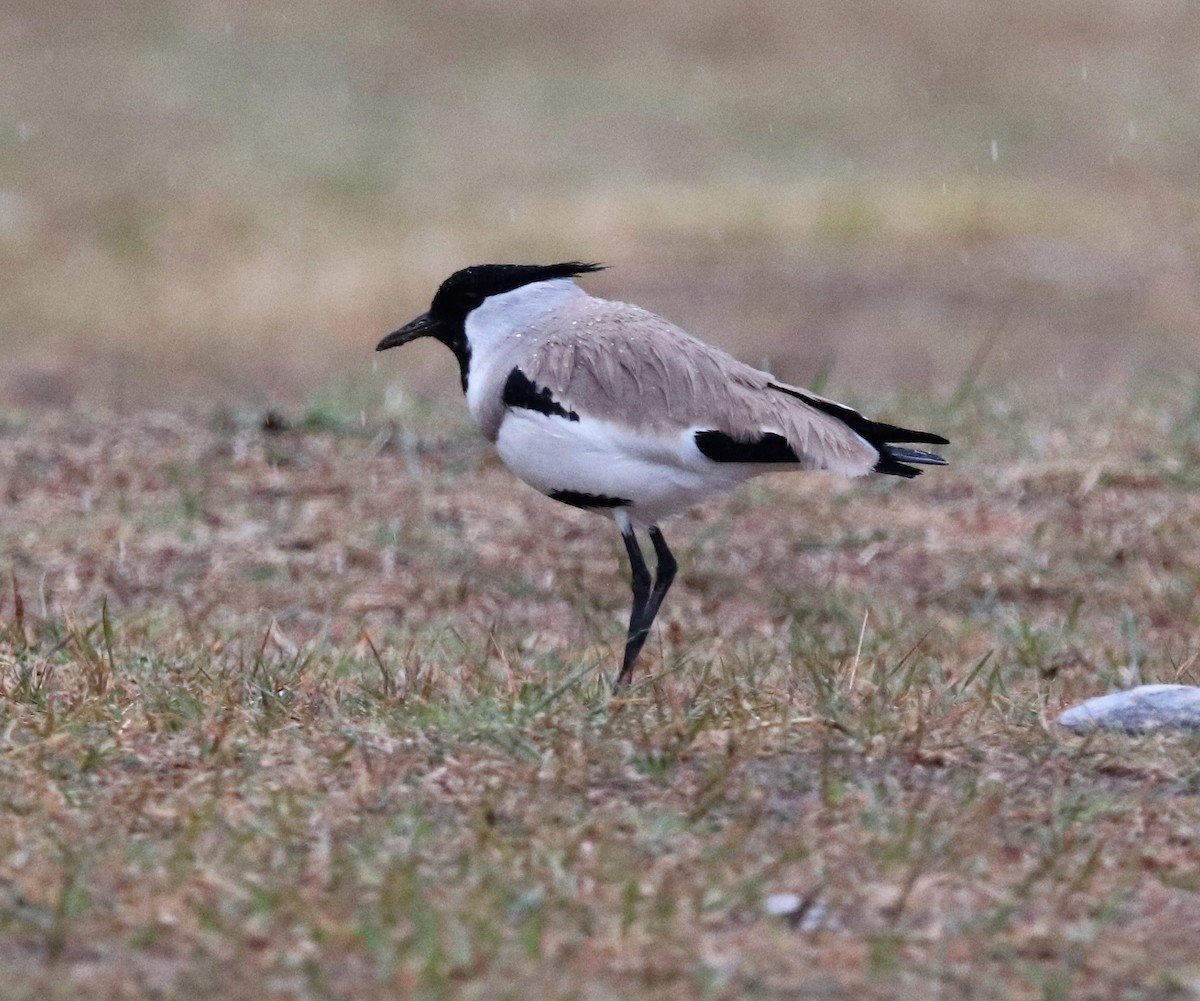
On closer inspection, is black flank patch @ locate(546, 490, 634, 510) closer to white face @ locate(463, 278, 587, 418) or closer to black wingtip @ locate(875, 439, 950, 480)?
white face @ locate(463, 278, 587, 418)

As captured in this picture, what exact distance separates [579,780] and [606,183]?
12494 mm

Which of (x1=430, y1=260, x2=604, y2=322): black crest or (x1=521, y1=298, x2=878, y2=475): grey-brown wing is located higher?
(x1=430, y1=260, x2=604, y2=322): black crest

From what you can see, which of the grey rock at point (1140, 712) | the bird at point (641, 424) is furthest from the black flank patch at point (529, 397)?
the grey rock at point (1140, 712)

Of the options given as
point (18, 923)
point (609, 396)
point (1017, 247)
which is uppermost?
point (1017, 247)

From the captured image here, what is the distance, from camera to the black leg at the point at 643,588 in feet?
15.3

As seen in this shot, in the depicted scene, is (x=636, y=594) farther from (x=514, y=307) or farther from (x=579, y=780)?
(x=579, y=780)

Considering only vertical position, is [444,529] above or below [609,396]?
below

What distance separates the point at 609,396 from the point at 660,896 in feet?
5.11

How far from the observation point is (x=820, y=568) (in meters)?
6.23

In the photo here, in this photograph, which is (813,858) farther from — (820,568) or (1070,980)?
(820,568)

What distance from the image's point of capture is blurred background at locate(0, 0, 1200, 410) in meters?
12.2

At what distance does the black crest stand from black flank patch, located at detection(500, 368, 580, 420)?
42 centimetres

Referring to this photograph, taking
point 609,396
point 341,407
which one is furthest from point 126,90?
point 609,396

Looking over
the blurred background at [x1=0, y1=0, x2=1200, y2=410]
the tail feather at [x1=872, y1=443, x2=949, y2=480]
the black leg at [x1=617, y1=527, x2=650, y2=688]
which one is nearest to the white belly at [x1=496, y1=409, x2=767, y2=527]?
the black leg at [x1=617, y1=527, x2=650, y2=688]
